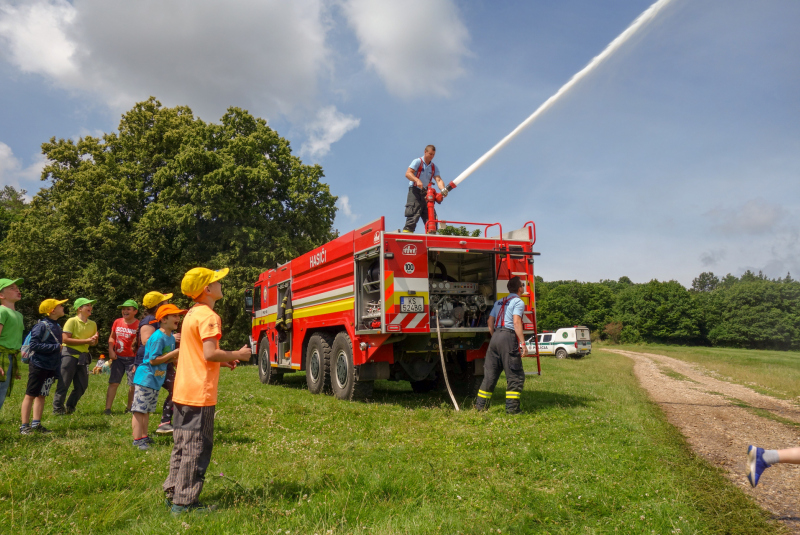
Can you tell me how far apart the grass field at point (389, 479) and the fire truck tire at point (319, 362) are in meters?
2.79

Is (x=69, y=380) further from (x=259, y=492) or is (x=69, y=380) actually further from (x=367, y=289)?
(x=259, y=492)

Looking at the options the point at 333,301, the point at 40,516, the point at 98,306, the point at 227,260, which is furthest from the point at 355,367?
the point at 98,306

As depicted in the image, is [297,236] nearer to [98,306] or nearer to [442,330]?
[98,306]

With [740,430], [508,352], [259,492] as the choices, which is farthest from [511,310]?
[259,492]

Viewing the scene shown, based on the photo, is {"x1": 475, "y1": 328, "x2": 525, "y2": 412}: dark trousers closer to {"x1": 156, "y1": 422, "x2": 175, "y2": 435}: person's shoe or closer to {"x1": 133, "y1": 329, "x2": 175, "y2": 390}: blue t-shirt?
{"x1": 156, "y1": 422, "x2": 175, "y2": 435}: person's shoe

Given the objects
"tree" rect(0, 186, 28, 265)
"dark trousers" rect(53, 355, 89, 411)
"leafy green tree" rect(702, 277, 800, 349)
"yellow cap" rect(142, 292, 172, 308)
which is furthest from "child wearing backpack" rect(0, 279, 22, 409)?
"leafy green tree" rect(702, 277, 800, 349)

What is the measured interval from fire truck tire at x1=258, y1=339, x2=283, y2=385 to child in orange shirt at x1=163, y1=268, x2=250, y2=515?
35.1 ft

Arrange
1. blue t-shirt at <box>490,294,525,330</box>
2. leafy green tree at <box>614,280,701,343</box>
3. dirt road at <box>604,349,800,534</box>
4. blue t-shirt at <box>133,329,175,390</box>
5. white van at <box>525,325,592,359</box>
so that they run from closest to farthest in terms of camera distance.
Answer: dirt road at <box>604,349,800,534</box>
blue t-shirt at <box>133,329,175,390</box>
blue t-shirt at <box>490,294,525,330</box>
white van at <box>525,325,592,359</box>
leafy green tree at <box>614,280,701,343</box>

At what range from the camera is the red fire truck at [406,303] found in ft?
28.2

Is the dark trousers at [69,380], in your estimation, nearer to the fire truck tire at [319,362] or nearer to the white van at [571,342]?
the fire truck tire at [319,362]

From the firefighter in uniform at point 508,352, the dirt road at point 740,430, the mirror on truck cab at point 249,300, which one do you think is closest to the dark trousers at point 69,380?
the firefighter in uniform at point 508,352

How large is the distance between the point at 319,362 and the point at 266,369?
4.69 m

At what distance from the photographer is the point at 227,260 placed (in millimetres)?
26188

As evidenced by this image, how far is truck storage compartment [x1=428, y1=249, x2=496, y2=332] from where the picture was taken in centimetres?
914
